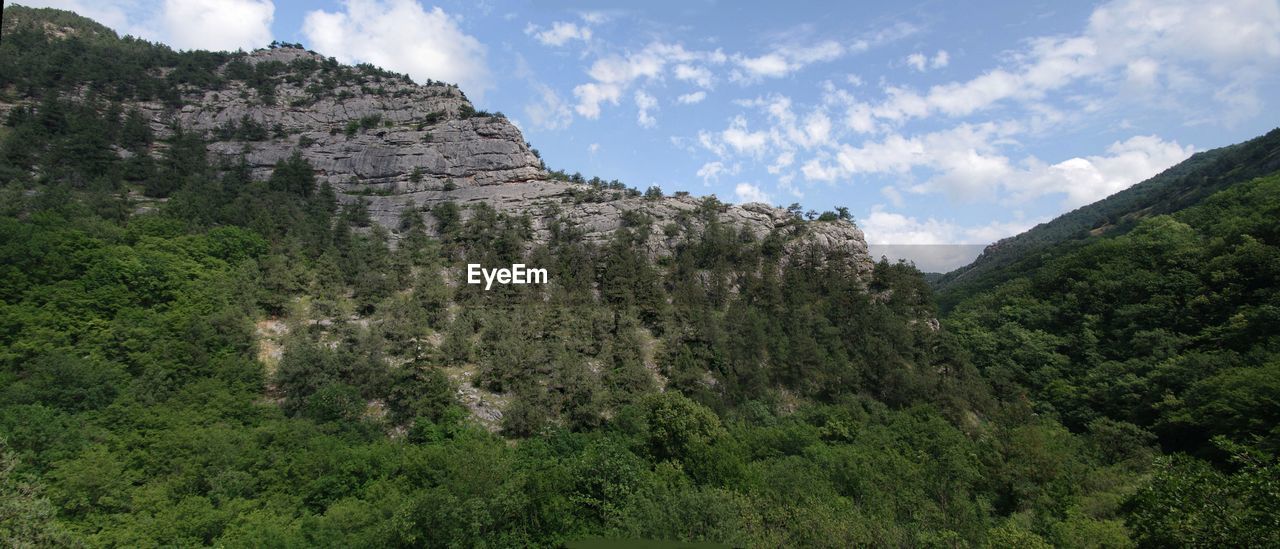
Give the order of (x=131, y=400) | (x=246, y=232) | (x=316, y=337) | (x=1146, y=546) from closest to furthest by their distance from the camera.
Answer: (x=1146, y=546)
(x=131, y=400)
(x=316, y=337)
(x=246, y=232)

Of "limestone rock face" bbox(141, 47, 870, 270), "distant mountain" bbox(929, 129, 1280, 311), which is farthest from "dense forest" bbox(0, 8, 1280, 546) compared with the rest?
"distant mountain" bbox(929, 129, 1280, 311)

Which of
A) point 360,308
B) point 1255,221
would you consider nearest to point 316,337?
point 360,308

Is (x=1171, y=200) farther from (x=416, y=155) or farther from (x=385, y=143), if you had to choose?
(x=385, y=143)

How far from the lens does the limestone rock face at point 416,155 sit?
66.2 metres

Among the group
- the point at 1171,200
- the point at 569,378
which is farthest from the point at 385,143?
the point at 1171,200

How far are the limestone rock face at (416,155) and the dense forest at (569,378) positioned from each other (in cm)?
312

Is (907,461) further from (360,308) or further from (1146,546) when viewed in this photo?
(360,308)

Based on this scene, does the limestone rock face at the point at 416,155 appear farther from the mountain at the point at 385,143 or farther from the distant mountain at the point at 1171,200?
the distant mountain at the point at 1171,200

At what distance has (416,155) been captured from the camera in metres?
75.2

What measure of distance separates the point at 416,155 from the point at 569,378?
47.6m

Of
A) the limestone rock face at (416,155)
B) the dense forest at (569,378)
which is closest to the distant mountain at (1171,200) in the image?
the dense forest at (569,378)

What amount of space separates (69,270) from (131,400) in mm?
14725

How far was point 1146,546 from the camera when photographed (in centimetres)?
1897

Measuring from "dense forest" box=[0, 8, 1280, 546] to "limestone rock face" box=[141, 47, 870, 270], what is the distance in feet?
10.2
